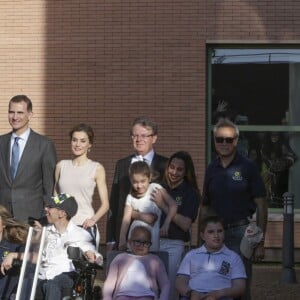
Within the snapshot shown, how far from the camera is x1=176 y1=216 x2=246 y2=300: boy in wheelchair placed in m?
7.07

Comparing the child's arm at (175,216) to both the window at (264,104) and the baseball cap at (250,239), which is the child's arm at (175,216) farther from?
the window at (264,104)

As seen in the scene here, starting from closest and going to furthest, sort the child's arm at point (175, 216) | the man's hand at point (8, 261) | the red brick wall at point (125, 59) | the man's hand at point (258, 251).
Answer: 1. the man's hand at point (8, 261)
2. the man's hand at point (258, 251)
3. the child's arm at point (175, 216)
4. the red brick wall at point (125, 59)

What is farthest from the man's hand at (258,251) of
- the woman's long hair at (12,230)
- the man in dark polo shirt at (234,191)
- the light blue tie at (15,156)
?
the light blue tie at (15,156)

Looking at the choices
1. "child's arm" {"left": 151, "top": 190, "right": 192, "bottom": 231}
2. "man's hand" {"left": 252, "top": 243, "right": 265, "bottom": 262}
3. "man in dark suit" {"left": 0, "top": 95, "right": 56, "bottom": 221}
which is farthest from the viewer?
"man in dark suit" {"left": 0, "top": 95, "right": 56, "bottom": 221}

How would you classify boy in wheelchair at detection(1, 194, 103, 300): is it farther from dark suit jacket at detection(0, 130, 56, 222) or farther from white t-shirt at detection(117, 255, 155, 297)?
white t-shirt at detection(117, 255, 155, 297)

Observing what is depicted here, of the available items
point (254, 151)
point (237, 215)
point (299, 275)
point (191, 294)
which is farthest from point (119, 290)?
point (254, 151)

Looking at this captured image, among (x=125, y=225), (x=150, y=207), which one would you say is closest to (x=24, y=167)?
(x=125, y=225)

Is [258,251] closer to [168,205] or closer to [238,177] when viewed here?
[238,177]

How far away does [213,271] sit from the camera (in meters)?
7.14

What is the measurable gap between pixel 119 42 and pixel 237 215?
20.2 ft

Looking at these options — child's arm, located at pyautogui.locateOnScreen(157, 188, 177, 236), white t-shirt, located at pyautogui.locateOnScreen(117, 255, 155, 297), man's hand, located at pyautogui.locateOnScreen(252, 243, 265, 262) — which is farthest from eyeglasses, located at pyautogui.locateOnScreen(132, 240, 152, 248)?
man's hand, located at pyautogui.locateOnScreen(252, 243, 265, 262)

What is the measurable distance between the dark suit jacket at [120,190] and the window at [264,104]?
5408 millimetres

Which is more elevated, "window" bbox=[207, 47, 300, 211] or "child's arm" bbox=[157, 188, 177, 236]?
"window" bbox=[207, 47, 300, 211]

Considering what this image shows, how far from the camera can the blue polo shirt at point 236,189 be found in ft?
24.1
